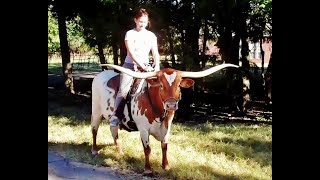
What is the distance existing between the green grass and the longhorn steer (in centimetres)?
3

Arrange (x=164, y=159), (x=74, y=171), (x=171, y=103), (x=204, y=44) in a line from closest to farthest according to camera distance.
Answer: (x=171, y=103) < (x=164, y=159) < (x=74, y=171) < (x=204, y=44)

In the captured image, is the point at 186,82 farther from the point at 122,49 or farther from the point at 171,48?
the point at 171,48

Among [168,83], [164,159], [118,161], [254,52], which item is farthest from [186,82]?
[254,52]

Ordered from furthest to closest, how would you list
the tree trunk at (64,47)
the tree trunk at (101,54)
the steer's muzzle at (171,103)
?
the tree trunk at (64,47) < the tree trunk at (101,54) < the steer's muzzle at (171,103)

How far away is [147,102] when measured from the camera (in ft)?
5.57

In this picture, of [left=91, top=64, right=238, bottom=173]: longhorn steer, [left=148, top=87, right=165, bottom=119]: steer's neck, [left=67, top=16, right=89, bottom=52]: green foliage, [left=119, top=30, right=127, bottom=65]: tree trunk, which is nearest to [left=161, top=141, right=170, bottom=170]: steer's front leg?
[left=91, top=64, right=238, bottom=173]: longhorn steer

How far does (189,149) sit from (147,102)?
0.86 ft

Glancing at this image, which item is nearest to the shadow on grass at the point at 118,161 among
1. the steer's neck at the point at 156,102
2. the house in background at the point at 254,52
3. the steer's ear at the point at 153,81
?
the steer's neck at the point at 156,102

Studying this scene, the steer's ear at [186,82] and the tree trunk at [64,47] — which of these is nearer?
the steer's ear at [186,82]

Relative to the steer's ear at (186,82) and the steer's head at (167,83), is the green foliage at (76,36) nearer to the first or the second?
the steer's head at (167,83)

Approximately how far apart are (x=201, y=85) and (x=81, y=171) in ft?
2.02

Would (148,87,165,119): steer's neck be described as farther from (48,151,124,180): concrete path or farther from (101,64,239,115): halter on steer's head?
(48,151,124,180): concrete path

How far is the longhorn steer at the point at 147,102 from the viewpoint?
1563 mm
